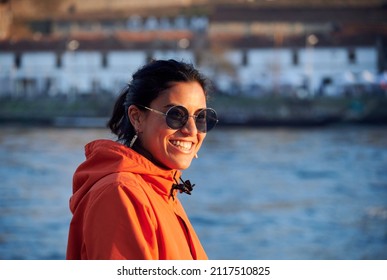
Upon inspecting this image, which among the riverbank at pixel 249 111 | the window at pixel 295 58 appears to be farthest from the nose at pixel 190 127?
the window at pixel 295 58

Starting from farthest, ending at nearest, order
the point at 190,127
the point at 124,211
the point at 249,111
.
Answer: the point at 249,111
the point at 190,127
the point at 124,211

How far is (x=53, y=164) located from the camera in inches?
556

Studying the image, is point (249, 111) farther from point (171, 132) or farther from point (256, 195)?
point (171, 132)

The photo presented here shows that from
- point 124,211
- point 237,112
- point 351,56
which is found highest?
point 124,211

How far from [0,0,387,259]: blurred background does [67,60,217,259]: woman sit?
2066 mm

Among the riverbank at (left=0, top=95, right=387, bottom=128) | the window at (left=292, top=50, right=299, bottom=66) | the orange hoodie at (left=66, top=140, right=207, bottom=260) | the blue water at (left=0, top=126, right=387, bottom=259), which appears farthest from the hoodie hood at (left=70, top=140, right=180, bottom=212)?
the window at (left=292, top=50, right=299, bottom=66)

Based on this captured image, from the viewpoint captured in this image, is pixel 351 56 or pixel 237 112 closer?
pixel 237 112

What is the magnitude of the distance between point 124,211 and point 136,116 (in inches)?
5.2

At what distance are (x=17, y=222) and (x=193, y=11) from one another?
73.2 feet

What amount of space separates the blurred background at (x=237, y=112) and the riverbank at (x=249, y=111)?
0.12ft

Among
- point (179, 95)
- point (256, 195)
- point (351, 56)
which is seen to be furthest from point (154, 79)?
point (351, 56)

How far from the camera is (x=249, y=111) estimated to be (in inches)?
848
